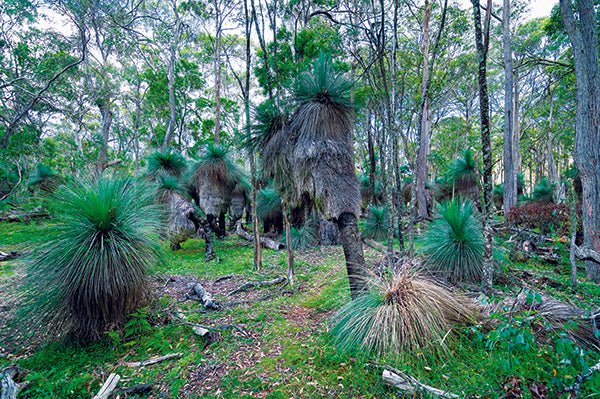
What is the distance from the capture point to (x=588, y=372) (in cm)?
175

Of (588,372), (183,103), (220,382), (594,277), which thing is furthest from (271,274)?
(183,103)

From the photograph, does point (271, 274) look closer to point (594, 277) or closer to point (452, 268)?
point (452, 268)

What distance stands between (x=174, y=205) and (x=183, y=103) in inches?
482

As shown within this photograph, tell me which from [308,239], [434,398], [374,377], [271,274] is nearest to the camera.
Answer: [434,398]

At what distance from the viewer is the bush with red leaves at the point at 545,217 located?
268 inches

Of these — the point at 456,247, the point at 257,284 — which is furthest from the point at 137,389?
the point at 456,247

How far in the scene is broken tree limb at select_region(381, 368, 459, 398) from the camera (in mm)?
2245

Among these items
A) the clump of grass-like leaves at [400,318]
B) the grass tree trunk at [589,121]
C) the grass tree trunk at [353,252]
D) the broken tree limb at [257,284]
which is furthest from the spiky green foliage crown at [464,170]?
the clump of grass-like leaves at [400,318]

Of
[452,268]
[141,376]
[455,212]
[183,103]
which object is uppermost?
[183,103]

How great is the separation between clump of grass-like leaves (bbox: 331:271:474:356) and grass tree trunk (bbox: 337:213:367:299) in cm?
65

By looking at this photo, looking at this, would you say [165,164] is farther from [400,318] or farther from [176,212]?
[400,318]

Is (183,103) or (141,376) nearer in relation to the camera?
(141,376)

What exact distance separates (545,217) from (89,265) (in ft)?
31.8

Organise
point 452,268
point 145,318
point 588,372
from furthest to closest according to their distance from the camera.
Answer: point 452,268, point 145,318, point 588,372
